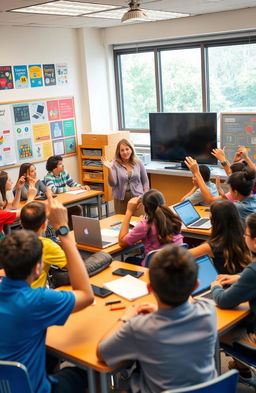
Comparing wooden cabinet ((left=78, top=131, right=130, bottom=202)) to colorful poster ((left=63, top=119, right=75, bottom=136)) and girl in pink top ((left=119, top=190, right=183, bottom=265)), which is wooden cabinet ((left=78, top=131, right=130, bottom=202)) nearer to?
colorful poster ((left=63, top=119, right=75, bottom=136))

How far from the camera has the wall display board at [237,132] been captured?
6166mm

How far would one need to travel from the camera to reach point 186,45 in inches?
280

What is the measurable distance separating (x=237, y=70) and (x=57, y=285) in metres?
4.72

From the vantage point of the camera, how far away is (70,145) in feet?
25.1

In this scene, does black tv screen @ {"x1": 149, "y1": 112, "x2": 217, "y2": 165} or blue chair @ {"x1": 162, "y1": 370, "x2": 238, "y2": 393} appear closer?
Result: blue chair @ {"x1": 162, "y1": 370, "x2": 238, "y2": 393}

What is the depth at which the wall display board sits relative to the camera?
20.2ft

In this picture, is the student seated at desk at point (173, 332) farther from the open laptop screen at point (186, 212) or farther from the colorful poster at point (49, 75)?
the colorful poster at point (49, 75)

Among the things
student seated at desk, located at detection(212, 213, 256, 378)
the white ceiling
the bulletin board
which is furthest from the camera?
the bulletin board

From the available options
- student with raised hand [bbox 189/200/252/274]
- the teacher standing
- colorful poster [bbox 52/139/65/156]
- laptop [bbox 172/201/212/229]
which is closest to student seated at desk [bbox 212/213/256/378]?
student with raised hand [bbox 189/200/252/274]

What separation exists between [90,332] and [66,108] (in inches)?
219

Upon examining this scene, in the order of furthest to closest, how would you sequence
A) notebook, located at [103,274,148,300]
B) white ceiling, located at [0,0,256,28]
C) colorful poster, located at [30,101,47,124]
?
colorful poster, located at [30,101,47,124] → white ceiling, located at [0,0,256,28] → notebook, located at [103,274,148,300]

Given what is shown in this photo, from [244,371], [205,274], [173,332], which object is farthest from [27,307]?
[244,371]

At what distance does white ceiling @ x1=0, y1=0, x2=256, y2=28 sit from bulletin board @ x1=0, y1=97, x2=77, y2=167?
1124mm

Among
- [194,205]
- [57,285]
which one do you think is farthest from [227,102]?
[57,285]
